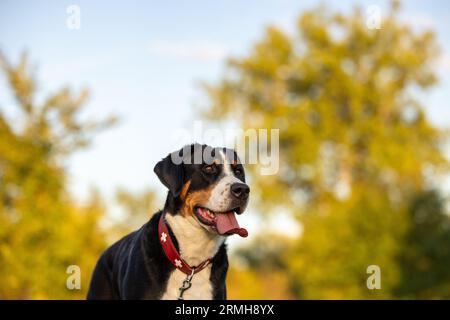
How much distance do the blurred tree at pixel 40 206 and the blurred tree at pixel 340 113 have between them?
12.6 m

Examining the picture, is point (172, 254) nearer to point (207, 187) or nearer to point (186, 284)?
point (186, 284)

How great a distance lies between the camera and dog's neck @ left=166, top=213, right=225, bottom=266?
6.15 meters

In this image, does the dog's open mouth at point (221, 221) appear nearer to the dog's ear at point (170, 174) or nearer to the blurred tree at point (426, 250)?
the dog's ear at point (170, 174)

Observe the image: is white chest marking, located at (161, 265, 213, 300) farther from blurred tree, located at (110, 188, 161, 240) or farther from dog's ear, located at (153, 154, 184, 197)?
blurred tree, located at (110, 188, 161, 240)

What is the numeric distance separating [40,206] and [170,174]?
1321cm

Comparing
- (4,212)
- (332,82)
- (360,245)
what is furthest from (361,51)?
(4,212)

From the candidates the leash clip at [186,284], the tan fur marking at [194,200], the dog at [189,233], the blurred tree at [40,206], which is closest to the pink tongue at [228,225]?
the dog at [189,233]

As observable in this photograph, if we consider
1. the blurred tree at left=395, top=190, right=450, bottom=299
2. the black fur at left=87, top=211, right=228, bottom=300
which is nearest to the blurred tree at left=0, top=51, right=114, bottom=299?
the black fur at left=87, top=211, right=228, bottom=300

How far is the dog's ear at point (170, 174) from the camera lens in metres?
6.16

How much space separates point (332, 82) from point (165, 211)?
29728mm

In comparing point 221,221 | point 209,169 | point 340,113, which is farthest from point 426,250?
point 221,221

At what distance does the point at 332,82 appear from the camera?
35.0 m

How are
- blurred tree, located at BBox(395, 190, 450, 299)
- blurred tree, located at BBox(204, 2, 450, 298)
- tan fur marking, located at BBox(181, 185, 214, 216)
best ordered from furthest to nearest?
blurred tree, located at BBox(204, 2, 450, 298), blurred tree, located at BBox(395, 190, 450, 299), tan fur marking, located at BBox(181, 185, 214, 216)

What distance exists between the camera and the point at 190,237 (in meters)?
6.18
